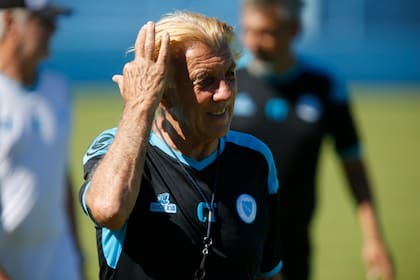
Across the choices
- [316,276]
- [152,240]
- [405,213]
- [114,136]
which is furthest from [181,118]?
[405,213]

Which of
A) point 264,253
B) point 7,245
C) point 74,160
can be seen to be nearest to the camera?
point 264,253

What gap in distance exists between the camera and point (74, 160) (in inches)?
569

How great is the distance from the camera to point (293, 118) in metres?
6.04

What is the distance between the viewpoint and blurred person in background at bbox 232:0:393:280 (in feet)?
19.2

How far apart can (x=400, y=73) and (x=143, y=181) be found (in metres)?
25.1

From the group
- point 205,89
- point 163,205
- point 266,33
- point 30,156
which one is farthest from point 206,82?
point 266,33

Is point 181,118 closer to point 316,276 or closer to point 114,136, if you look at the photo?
point 114,136

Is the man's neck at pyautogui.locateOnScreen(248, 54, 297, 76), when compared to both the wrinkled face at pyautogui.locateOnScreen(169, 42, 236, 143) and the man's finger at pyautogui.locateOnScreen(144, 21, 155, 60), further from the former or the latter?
the man's finger at pyautogui.locateOnScreen(144, 21, 155, 60)

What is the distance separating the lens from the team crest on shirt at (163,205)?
3.25 m

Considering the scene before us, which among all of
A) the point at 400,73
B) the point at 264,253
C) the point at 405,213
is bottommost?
the point at 400,73

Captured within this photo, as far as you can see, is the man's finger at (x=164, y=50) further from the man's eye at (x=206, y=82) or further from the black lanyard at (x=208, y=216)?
the black lanyard at (x=208, y=216)

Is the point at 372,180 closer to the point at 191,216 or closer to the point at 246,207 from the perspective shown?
the point at 246,207

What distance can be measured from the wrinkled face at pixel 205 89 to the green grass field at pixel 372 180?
130 inches

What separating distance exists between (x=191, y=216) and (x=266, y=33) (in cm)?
291
